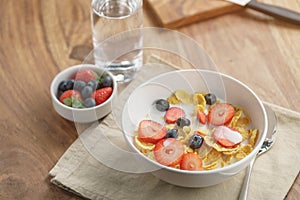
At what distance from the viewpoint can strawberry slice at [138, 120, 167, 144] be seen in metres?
1.09

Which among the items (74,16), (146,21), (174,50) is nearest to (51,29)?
(74,16)

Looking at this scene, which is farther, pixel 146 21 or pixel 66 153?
pixel 146 21

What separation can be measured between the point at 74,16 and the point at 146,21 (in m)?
0.18

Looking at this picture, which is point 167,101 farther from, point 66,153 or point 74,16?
point 74,16

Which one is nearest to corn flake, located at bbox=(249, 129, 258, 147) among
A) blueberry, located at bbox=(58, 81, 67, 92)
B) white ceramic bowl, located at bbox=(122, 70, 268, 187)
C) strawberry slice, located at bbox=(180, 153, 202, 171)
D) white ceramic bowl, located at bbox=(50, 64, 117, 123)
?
white ceramic bowl, located at bbox=(122, 70, 268, 187)

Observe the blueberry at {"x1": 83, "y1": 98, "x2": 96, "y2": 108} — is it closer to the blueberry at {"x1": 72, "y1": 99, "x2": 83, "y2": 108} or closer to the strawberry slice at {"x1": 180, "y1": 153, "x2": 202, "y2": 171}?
the blueberry at {"x1": 72, "y1": 99, "x2": 83, "y2": 108}

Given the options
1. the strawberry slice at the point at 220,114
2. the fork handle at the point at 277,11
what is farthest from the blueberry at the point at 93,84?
the fork handle at the point at 277,11

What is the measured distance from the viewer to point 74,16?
4.81ft

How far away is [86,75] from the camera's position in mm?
1229

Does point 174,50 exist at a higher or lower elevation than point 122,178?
higher

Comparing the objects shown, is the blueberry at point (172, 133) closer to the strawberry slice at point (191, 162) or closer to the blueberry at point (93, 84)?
the strawberry slice at point (191, 162)

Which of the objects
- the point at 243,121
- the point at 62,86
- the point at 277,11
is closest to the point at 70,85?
the point at 62,86

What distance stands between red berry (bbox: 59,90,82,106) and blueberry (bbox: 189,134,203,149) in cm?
26

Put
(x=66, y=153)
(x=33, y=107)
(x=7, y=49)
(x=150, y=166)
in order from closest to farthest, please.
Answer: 1. (x=150, y=166)
2. (x=66, y=153)
3. (x=33, y=107)
4. (x=7, y=49)
